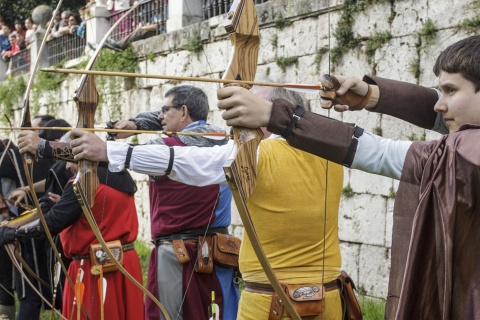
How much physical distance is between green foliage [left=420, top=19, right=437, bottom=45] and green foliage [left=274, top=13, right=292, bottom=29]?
1507mm

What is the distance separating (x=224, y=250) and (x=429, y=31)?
7.32 ft

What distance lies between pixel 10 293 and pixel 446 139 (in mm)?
5317

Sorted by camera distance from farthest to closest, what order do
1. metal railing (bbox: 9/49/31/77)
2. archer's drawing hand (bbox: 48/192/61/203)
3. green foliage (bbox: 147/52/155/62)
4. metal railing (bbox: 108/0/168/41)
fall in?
metal railing (bbox: 9/49/31/77), green foliage (bbox: 147/52/155/62), metal railing (bbox: 108/0/168/41), archer's drawing hand (bbox: 48/192/61/203)

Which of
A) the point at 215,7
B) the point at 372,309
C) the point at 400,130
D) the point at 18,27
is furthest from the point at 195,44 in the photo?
the point at 18,27

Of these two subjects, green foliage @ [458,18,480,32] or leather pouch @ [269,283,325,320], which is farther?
green foliage @ [458,18,480,32]

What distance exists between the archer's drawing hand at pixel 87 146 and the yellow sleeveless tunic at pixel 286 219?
2.28ft

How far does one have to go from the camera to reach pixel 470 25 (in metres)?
5.29

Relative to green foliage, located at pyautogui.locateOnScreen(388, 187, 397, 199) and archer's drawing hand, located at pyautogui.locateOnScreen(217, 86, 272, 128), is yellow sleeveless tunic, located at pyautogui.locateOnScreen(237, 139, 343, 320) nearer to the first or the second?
archer's drawing hand, located at pyautogui.locateOnScreen(217, 86, 272, 128)

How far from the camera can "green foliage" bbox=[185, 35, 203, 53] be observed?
8.22 meters

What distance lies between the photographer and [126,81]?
971cm

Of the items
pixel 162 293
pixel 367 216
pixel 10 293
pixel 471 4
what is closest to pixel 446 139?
pixel 162 293

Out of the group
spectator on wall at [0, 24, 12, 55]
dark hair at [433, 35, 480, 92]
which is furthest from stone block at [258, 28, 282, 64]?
spectator on wall at [0, 24, 12, 55]

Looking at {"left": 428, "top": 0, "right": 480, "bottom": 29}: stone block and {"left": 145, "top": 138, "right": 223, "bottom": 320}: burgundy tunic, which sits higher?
{"left": 428, "top": 0, "right": 480, "bottom": 29}: stone block

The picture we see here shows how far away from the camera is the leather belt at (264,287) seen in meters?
3.25
